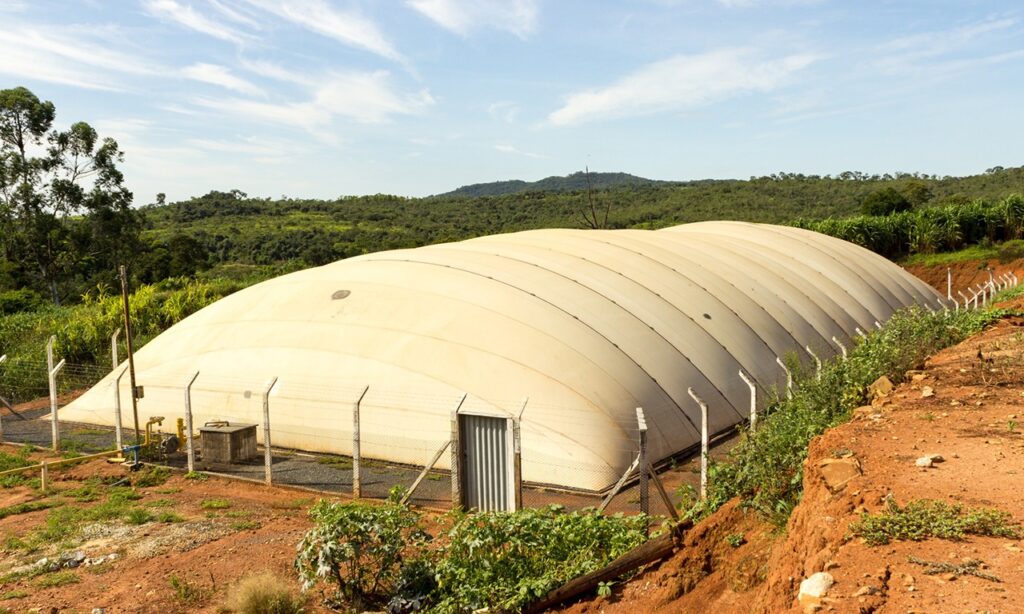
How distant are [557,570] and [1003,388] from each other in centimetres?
720

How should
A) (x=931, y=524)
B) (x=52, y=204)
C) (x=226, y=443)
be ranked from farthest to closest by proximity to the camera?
(x=52, y=204), (x=226, y=443), (x=931, y=524)

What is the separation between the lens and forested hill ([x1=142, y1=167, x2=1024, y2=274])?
75.8m

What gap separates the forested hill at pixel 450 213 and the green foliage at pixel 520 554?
55.0 meters

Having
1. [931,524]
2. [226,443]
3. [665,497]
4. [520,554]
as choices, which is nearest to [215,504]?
[226,443]

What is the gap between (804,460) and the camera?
8.23 m

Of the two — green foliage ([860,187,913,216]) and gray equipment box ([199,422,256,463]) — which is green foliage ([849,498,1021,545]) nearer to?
gray equipment box ([199,422,256,463])

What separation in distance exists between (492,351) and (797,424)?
6.97 metres

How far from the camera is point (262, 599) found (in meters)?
8.74

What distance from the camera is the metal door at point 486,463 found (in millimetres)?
12430

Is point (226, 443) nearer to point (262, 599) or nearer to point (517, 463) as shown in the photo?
point (517, 463)

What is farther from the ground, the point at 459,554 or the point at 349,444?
the point at 459,554

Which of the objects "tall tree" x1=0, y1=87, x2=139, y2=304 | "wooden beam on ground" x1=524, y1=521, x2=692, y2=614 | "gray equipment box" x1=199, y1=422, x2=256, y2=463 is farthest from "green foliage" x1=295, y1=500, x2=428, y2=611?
"tall tree" x1=0, y1=87, x2=139, y2=304

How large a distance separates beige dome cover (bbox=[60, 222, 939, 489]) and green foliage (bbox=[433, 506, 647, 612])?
4252 mm

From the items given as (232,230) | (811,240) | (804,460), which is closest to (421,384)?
(804,460)
